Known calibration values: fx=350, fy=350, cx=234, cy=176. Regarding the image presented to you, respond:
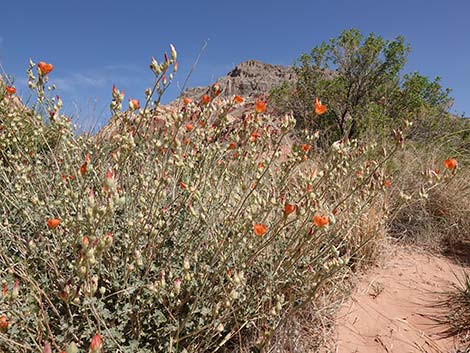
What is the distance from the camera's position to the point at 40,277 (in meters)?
1.68

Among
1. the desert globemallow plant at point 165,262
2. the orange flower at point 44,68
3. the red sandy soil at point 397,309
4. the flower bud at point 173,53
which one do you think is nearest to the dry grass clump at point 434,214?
the red sandy soil at point 397,309

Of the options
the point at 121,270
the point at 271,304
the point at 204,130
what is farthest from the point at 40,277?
the point at 204,130

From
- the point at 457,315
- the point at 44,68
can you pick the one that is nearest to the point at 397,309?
the point at 457,315

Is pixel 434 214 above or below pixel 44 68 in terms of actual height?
below

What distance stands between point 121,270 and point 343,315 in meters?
1.38

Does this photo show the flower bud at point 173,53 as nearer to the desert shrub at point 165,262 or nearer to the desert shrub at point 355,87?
the desert shrub at point 165,262

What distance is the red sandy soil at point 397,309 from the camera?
2.02 m

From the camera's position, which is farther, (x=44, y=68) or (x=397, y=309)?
(x=397, y=309)

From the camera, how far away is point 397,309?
2396mm

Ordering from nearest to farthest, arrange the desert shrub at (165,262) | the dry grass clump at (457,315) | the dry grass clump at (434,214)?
the desert shrub at (165,262)
the dry grass clump at (457,315)
the dry grass clump at (434,214)

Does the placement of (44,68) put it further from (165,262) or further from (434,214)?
(434,214)

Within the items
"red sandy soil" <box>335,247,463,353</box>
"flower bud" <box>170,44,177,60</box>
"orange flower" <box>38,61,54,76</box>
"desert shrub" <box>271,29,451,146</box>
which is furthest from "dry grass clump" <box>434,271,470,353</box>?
"desert shrub" <box>271,29,451,146</box>

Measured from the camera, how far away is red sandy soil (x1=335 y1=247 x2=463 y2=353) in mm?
2023

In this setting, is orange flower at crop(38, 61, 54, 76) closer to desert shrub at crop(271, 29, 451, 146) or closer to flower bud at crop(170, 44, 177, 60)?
flower bud at crop(170, 44, 177, 60)
